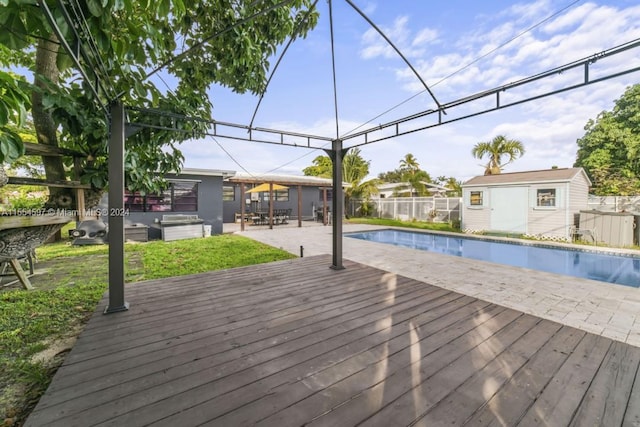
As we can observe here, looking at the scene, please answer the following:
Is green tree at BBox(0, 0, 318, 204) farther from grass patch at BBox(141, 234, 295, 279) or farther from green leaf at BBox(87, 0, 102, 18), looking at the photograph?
grass patch at BBox(141, 234, 295, 279)

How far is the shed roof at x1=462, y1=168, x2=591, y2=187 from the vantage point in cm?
962

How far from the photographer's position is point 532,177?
1057 cm

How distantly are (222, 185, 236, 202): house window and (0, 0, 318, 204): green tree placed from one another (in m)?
10.7

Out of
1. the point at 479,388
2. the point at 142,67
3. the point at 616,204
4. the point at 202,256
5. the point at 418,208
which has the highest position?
the point at 142,67

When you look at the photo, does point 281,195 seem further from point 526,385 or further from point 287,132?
point 526,385

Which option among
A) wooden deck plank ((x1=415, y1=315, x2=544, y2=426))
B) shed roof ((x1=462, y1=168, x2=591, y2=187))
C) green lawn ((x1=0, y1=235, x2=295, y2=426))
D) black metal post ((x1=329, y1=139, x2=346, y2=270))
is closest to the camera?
wooden deck plank ((x1=415, y1=315, x2=544, y2=426))

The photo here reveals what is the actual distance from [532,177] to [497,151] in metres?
9.09

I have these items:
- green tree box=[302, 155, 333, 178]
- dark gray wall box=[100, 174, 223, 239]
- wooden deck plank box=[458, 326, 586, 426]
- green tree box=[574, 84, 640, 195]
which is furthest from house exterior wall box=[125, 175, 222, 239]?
green tree box=[574, 84, 640, 195]

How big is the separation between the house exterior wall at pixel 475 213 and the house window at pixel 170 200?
40.5ft

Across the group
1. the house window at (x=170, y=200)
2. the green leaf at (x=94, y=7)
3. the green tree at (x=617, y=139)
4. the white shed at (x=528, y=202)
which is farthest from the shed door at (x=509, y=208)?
the green leaf at (x=94, y=7)

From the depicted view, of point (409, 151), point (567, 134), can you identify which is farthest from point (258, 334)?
point (567, 134)

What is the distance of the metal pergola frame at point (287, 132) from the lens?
2.14 m

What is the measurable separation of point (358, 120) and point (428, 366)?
14.8ft

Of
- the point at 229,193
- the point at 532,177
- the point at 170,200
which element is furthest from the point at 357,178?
the point at 170,200
